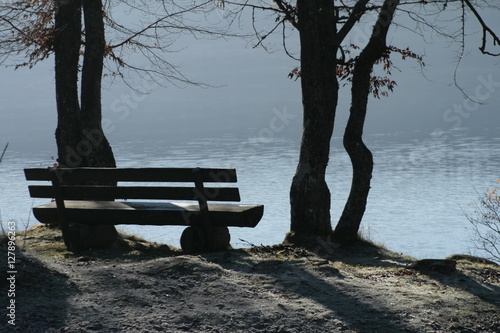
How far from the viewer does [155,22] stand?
15023 mm

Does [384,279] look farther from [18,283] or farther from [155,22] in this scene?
[155,22]

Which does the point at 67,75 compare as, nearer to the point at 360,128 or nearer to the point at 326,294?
the point at 360,128

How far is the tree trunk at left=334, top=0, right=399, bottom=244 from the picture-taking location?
38.0 feet

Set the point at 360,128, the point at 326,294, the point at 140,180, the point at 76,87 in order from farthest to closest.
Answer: the point at 76,87 < the point at 360,128 < the point at 140,180 < the point at 326,294

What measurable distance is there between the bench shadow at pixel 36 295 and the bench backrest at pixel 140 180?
8.37 feet

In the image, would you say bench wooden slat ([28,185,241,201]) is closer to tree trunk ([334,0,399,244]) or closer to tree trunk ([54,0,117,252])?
tree trunk ([54,0,117,252])

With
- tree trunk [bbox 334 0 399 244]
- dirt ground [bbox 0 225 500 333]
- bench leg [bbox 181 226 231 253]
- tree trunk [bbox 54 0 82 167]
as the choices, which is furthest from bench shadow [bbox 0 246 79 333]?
tree trunk [bbox 334 0 399 244]

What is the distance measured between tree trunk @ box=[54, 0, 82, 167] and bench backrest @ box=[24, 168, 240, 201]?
→ 8.78 ft

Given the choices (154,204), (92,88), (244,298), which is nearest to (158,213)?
(154,204)

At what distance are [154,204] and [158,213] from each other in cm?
46

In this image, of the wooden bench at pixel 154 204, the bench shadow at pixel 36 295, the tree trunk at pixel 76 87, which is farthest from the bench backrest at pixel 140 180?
the bench shadow at pixel 36 295

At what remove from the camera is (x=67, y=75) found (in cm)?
1319

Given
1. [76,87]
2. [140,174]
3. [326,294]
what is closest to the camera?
[326,294]

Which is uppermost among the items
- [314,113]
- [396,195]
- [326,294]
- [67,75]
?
[67,75]
